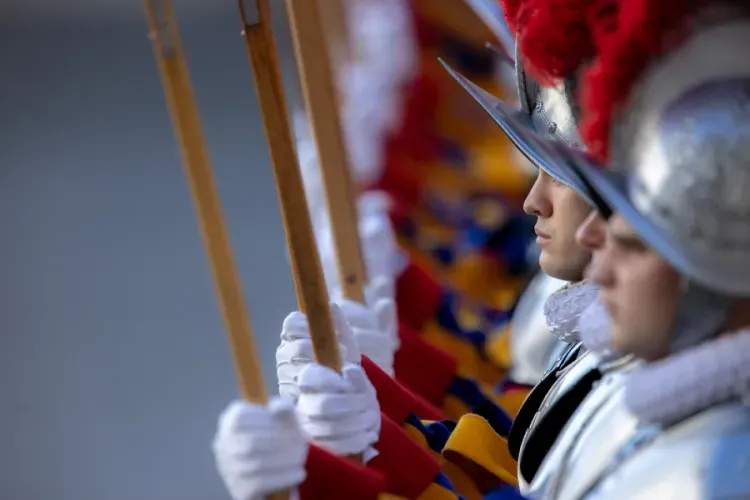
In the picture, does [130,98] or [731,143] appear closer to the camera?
[731,143]

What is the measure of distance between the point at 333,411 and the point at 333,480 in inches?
2.4

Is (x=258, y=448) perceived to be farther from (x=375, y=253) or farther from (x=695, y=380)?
(x=375, y=253)

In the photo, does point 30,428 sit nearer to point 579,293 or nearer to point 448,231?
point 448,231

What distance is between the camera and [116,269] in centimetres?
372

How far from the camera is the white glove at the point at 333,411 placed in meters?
0.89

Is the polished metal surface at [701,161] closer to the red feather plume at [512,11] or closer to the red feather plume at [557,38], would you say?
the red feather plume at [557,38]

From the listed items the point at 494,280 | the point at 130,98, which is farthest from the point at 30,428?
the point at 130,98

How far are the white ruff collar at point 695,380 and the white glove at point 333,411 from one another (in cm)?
23

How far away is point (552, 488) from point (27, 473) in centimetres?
185

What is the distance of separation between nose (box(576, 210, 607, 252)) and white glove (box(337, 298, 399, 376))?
1.24 ft

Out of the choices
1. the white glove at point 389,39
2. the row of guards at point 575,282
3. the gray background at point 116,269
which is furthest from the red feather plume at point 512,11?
the white glove at point 389,39

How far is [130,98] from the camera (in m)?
5.70

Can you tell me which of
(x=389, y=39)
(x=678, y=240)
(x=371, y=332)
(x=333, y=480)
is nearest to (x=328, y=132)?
(x=371, y=332)

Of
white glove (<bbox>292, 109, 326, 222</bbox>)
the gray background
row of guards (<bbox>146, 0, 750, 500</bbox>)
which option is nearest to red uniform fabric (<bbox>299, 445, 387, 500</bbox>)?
row of guards (<bbox>146, 0, 750, 500</bbox>)
